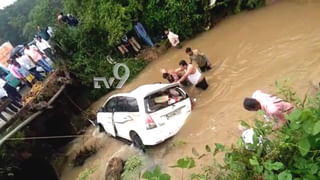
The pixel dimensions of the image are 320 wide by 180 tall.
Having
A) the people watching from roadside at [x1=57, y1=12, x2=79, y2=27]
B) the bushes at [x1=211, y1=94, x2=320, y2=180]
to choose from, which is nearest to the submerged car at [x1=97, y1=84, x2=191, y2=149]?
the bushes at [x1=211, y1=94, x2=320, y2=180]

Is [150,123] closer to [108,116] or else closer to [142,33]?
[108,116]

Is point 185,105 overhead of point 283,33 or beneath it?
overhead

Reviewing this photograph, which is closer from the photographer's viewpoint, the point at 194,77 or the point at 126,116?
the point at 126,116

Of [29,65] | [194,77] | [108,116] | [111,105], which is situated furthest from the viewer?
[29,65]

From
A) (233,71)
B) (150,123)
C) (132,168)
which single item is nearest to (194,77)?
(233,71)

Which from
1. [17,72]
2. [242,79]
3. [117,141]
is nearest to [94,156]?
[117,141]

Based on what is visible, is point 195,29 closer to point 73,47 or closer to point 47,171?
point 73,47

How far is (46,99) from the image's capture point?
15.1m

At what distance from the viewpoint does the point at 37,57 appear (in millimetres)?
17953

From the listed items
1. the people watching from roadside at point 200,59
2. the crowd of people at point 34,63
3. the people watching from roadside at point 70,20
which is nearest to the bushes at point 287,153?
the people watching from roadside at point 200,59

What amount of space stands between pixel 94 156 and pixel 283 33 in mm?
7128

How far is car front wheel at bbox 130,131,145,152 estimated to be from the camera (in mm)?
10572

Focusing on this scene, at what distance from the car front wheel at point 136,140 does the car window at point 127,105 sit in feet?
1.93

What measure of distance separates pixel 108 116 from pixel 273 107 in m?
6.63
